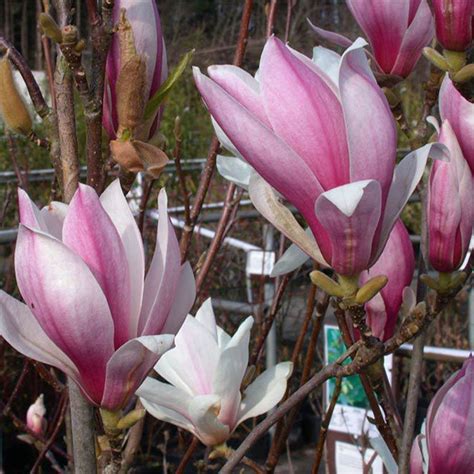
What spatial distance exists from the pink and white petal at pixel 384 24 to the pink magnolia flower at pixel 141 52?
17cm

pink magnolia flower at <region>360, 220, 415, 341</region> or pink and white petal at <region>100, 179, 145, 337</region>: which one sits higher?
pink and white petal at <region>100, 179, 145, 337</region>

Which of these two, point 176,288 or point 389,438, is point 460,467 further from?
point 176,288

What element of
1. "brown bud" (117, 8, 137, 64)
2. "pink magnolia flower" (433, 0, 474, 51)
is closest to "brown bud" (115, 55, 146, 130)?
"brown bud" (117, 8, 137, 64)

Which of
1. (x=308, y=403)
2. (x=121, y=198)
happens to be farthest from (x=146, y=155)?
(x=308, y=403)

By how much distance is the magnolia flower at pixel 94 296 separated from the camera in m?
0.44

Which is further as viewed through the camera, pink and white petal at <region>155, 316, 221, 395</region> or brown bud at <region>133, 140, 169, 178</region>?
pink and white petal at <region>155, 316, 221, 395</region>

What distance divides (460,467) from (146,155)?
0.29 m

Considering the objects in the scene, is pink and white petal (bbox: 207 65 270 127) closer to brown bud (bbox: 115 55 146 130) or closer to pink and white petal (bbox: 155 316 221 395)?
brown bud (bbox: 115 55 146 130)

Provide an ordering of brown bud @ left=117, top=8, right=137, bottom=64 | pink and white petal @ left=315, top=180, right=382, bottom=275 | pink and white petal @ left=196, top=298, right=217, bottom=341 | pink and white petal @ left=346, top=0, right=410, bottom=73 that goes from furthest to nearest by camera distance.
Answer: pink and white petal @ left=196, top=298, right=217, bottom=341 → pink and white petal @ left=346, top=0, right=410, bottom=73 → brown bud @ left=117, top=8, right=137, bottom=64 → pink and white petal @ left=315, top=180, right=382, bottom=275

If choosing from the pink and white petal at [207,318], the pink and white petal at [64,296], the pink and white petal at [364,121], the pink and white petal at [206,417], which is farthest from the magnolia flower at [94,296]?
the pink and white petal at [207,318]

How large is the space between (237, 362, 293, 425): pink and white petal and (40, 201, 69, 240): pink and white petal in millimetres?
290

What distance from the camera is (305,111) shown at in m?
0.44

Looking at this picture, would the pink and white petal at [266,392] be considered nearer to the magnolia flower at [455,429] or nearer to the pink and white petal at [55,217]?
the magnolia flower at [455,429]

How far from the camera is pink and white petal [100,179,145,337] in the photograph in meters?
0.47
